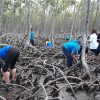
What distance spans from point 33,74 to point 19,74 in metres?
0.86

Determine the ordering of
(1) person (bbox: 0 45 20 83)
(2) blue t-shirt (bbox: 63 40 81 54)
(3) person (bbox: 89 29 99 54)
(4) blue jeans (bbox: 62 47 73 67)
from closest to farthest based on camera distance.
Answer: (1) person (bbox: 0 45 20 83), (2) blue t-shirt (bbox: 63 40 81 54), (4) blue jeans (bbox: 62 47 73 67), (3) person (bbox: 89 29 99 54)

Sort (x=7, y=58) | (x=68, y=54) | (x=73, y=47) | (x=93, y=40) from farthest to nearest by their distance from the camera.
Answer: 1. (x=93, y=40)
2. (x=68, y=54)
3. (x=73, y=47)
4. (x=7, y=58)

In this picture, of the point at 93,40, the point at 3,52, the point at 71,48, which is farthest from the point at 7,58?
the point at 93,40

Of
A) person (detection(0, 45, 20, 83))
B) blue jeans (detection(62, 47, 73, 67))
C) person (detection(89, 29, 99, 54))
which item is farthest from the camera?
person (detection(89, 29, 99, 54))

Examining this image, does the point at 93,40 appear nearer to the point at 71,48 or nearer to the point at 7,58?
the point at 71,48

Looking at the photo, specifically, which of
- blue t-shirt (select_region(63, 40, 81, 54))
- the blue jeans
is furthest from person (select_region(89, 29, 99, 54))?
blue t-shirt (select_region(63, 40, 81, 54))

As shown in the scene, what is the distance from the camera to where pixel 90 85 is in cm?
588

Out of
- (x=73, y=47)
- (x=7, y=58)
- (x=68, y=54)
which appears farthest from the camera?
(x=68, y=54)

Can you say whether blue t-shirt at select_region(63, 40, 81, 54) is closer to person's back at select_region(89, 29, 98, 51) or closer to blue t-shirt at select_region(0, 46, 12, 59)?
person's back at select_region(89, 29, 98, 51)

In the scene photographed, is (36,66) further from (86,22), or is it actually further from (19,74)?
(86,22)

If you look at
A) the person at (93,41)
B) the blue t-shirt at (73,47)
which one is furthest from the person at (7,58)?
the person at (93,41)

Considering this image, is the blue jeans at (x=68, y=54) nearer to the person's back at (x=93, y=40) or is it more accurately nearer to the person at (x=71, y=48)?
the person at (x=71, y=48)

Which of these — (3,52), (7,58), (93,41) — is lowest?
(93,41)

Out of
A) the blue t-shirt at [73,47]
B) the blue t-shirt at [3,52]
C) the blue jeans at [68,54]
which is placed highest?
the blue t-shirt at [3,52]
